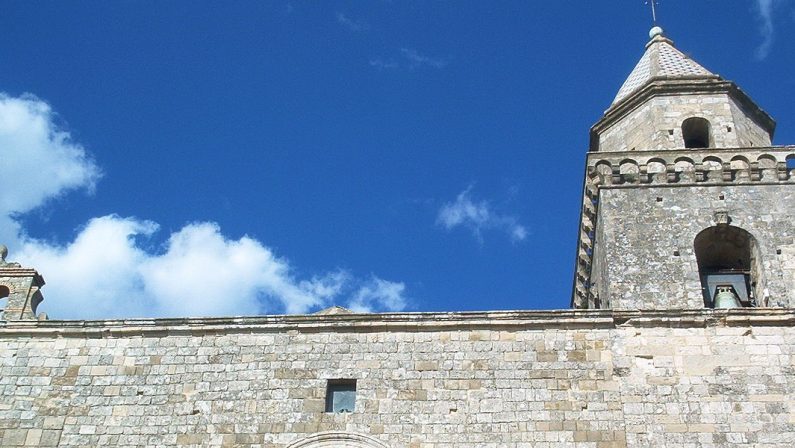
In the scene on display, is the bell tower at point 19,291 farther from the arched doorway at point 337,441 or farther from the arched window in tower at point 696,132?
the arched window in tower at point 696,132

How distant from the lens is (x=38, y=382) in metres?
15.3

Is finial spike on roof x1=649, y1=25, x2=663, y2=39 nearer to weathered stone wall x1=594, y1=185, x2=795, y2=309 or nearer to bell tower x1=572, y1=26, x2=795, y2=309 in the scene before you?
bell tower x1=572, y1=26, x2=795, y2=309

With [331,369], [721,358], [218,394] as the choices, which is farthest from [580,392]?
[218,394]

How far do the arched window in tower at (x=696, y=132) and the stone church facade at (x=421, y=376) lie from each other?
3.79m

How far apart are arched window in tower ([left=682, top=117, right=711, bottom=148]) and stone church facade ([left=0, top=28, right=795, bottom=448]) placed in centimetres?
379

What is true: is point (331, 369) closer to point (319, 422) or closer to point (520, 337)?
point (319, 422)

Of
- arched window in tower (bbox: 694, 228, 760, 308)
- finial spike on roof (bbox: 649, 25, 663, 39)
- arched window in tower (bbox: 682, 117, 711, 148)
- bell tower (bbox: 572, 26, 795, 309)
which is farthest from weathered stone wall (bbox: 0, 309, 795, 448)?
finial spike on roof (bbox: 649, 25, 663, 39)

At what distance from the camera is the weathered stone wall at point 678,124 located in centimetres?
1970

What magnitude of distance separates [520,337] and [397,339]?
1.69m

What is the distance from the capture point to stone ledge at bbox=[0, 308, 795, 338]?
15188mm

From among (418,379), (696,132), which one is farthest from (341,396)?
(696,132)

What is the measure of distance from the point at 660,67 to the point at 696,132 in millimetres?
1776

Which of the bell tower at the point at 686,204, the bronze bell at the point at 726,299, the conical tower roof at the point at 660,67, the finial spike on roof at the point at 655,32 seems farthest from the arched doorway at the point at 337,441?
the finial spike on roof at the point at 655,32

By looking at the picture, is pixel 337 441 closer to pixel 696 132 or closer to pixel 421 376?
pixel 421 376
